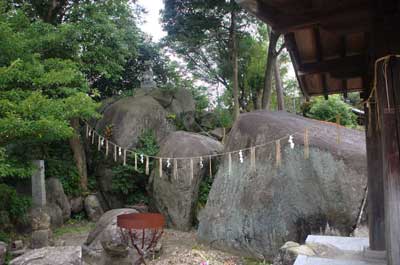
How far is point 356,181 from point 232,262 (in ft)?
9.06

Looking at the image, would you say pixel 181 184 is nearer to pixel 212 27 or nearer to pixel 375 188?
pixel 212 27

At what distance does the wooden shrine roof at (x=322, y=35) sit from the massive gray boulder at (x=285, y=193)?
5.95ft

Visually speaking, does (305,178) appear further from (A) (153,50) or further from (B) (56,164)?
(A) (153,50)

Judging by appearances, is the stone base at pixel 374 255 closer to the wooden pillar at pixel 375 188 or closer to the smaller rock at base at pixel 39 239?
the wooden pillar at pixel 375 188

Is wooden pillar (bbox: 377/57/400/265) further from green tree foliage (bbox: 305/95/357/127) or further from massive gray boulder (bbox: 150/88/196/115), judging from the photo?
massive gray boulder (bbox: 150/88/196/115)

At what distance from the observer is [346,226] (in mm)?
6129

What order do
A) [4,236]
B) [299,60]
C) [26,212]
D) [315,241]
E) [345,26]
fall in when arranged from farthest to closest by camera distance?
[26,212] < [4,236] < [315,241] < [299,60] < [345,26]

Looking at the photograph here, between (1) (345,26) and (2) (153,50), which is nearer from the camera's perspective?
(1) (345,26)

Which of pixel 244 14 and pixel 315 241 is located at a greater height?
pixel 244 14

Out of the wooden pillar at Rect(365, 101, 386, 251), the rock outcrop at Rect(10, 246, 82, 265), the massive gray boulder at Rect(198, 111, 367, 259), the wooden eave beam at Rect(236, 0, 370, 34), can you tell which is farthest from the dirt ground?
the wooden eave beam at Rect(236, 0, 370, 34)

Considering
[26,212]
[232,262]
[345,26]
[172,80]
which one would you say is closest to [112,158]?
[26,212]

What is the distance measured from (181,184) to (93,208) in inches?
136

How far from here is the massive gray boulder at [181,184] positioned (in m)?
9.83

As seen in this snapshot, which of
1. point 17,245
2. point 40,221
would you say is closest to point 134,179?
point 40,221
